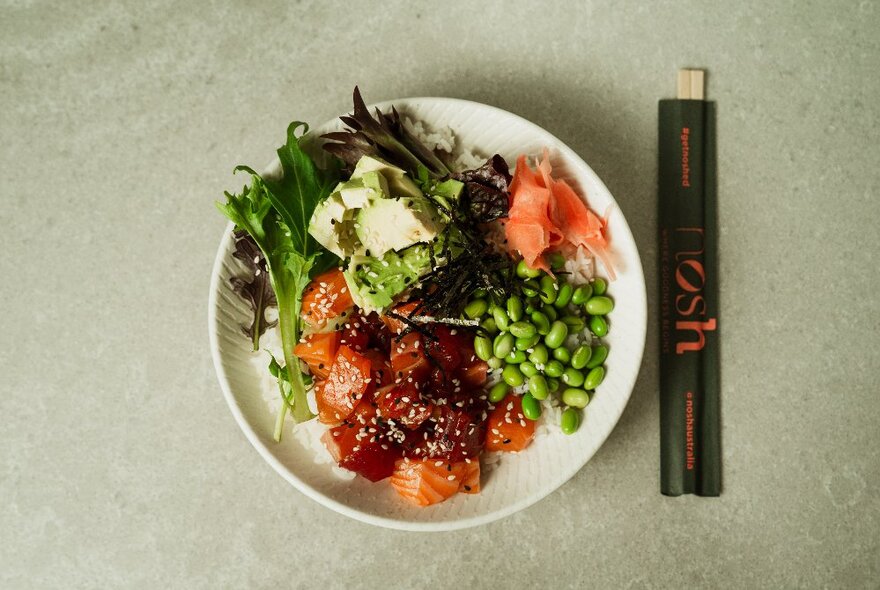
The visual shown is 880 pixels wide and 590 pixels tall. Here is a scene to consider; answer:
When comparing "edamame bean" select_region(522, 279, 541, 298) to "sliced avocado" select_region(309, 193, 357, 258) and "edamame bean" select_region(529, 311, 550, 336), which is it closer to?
"edamame bean" select_region(529, 311, 550, 336)

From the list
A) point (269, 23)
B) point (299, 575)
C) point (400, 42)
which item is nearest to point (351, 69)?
point (400, 42)

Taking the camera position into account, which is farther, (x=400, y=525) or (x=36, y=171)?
(x=36, y=171)

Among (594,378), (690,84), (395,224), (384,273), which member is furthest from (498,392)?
(690,84)

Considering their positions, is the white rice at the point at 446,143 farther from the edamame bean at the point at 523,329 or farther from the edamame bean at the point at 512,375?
the edamame bean at the point at 512,375

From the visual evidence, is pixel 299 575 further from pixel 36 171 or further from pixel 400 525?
pixel 36 171

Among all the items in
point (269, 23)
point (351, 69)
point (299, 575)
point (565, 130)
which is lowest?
point (299, 575)

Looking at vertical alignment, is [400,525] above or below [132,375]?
below

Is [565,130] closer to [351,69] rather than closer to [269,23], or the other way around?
[351,69]
